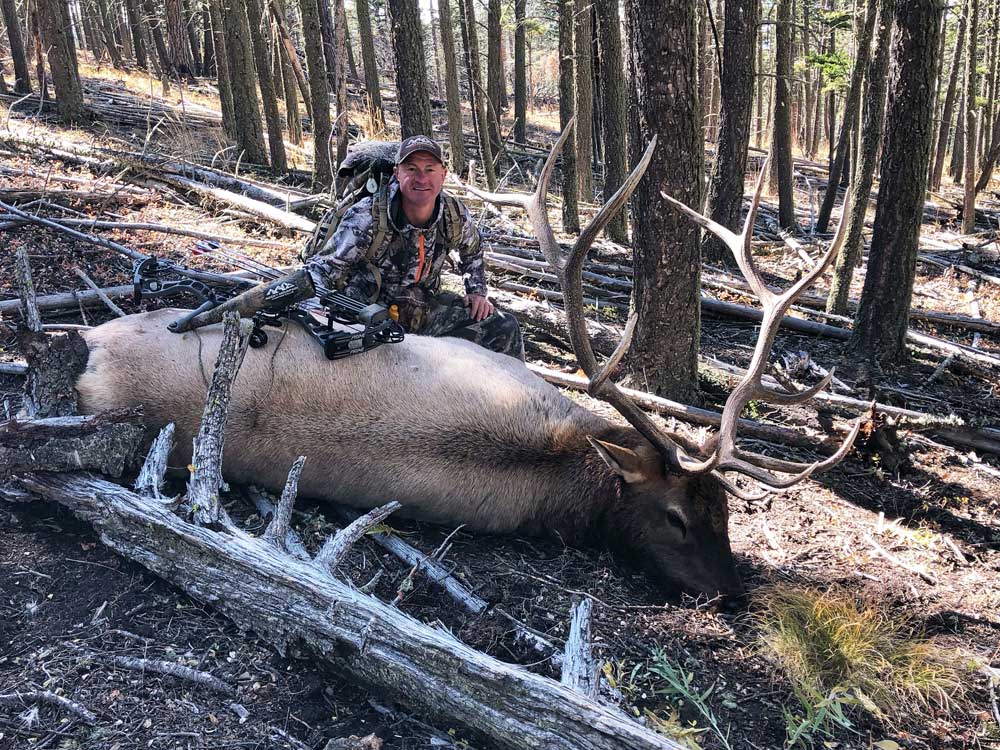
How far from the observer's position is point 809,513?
4797mm

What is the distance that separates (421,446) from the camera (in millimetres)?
4148

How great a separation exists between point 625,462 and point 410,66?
615 centimetres

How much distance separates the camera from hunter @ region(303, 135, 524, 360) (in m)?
4.96

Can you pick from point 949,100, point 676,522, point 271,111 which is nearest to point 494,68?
point 271,111

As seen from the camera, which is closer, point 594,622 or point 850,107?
point 594,622

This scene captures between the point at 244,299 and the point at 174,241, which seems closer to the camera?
the point at 244,299

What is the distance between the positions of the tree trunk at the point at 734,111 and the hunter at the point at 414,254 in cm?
505

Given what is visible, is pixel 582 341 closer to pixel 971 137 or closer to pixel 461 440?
pixel 461 440

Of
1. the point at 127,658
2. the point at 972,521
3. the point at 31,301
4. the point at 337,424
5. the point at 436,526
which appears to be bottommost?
the point at 972,521

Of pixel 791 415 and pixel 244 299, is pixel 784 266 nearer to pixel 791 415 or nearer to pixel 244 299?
pixel 791 415

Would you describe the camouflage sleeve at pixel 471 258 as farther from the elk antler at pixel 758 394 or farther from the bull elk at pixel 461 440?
the elk antler at pixel 758 394

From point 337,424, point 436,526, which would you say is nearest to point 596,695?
point 436,526

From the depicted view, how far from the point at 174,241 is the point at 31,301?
146 inches

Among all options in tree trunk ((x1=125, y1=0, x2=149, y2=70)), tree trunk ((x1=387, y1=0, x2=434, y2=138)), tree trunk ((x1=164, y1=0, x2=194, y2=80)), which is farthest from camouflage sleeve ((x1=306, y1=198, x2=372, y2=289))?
tree trunk ((x1=125, y1=0, x2=149, y2=70))
